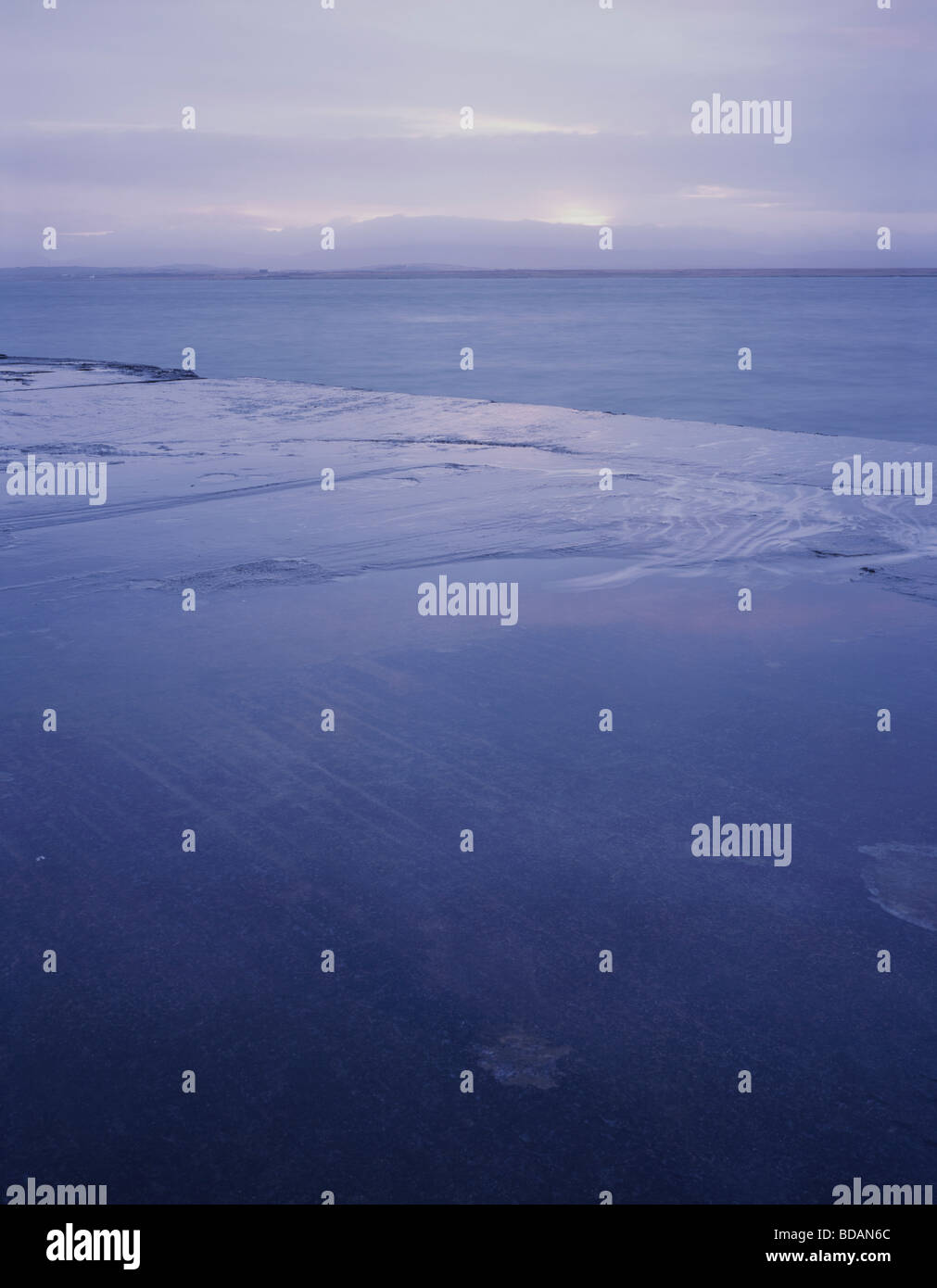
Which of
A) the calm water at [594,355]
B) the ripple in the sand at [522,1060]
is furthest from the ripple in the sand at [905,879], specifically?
the calm water at [594,355]

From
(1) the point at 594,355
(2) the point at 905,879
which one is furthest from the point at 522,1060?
(1) the point at 594,355

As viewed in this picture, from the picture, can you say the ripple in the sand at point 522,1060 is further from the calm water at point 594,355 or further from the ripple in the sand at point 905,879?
the calm water at point 594,355

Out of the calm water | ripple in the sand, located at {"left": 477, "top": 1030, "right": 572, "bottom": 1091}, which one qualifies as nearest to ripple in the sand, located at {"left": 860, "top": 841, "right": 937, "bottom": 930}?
ripple in the sand, located at {"left": 477, "top": 1030, "right": 572, "bottom": 1091}

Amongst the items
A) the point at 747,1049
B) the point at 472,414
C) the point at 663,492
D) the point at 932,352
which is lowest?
the point at 747,1049

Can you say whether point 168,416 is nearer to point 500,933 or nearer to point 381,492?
point 381,492
